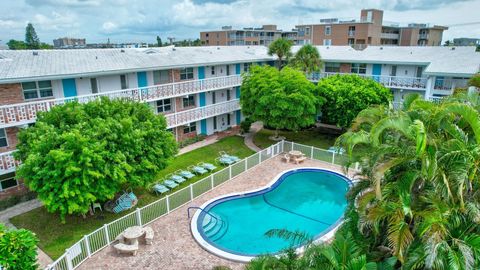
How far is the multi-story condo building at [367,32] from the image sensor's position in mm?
62844

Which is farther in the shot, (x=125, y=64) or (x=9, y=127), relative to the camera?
(x=125, y=64)

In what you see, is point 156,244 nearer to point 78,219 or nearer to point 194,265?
point 194,265

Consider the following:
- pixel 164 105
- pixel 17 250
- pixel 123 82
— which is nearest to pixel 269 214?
pixel 17 250

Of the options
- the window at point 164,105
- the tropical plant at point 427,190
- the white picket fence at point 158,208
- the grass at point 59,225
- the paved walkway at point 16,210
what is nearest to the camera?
the tropical plant at point 427,190

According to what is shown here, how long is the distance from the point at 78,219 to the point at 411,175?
16617 millimetres

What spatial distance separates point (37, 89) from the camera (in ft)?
68.1

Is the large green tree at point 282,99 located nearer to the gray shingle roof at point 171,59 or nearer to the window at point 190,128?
the gray shingle roof at point 171,59

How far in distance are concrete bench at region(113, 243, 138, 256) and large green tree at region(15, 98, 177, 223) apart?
2404 millimetres

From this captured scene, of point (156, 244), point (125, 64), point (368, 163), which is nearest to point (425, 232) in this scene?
point (368, 163)

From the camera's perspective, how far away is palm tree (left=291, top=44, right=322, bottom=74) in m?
33.3

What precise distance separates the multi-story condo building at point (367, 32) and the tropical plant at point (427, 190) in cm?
5922

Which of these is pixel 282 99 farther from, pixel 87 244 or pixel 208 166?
pixel 87 244

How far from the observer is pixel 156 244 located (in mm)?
15477

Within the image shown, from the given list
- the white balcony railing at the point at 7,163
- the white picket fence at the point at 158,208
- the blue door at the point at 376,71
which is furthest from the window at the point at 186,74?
the blue door at the point at 376,71
